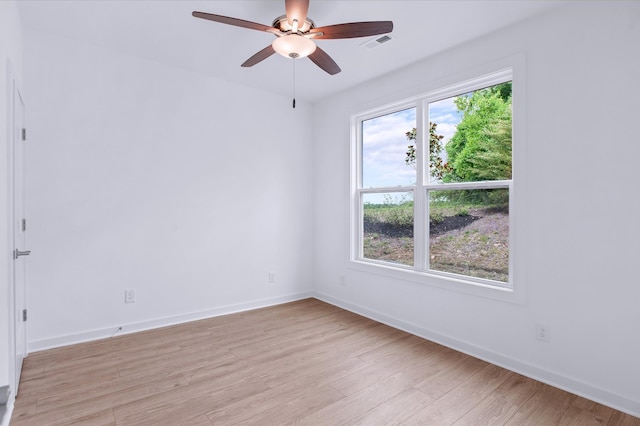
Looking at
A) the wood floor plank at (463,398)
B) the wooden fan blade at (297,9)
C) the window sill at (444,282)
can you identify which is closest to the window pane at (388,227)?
the window sill at (444,282)

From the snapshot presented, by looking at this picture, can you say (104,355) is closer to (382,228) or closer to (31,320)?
(31,320)

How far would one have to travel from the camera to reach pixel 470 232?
3090mm

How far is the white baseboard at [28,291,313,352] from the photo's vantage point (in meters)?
2.95

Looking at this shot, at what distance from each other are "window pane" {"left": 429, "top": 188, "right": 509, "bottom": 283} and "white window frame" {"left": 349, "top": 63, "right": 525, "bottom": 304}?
65 millimetres

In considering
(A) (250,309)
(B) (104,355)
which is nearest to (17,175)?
(B) (104,355)

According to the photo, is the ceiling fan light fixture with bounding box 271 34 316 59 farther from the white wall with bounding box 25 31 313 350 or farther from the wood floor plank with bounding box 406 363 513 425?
the wood floor plank with bounding box 406 363 513 425

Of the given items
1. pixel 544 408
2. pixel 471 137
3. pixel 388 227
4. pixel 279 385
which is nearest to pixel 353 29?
pixel 471 137

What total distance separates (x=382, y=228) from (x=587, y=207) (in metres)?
2.00

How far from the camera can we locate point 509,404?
2186mm

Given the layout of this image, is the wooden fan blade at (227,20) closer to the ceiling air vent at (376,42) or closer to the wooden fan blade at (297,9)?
the wooden fan blade at (297,9)

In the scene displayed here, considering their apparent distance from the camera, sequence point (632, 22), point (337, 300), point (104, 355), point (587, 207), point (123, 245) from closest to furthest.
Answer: point (632, 22)
point (587, 207)
point (104, 355)
point (123, 245)
point (337, 300)

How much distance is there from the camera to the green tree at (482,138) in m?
2.84

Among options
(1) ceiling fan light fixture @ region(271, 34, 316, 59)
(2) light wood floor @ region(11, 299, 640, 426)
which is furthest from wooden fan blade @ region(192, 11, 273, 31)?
(2) light wood floor @ region(11, 299, 640, 426)

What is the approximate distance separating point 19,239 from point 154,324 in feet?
4.74
